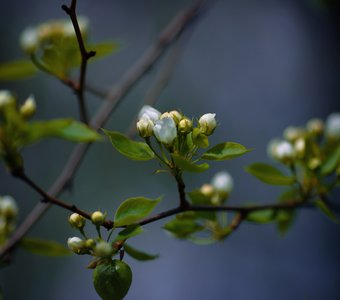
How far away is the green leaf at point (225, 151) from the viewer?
Result: 100 cm

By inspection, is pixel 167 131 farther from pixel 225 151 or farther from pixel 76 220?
pixel 76 220

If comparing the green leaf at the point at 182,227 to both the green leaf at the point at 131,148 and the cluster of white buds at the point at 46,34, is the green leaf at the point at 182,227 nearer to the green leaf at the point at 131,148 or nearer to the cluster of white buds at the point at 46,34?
the green leaf at the point at 131,148

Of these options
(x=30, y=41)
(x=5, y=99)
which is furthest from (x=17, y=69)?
(x=5, y=99)

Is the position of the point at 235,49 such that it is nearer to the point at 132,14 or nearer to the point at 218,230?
the point at 132,14

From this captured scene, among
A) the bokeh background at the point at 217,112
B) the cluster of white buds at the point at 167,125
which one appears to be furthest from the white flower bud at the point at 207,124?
the bokeh background at the point at 217,112

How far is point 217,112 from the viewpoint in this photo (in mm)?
4508

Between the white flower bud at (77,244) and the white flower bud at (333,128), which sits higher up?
the white flower bud at (333,128)

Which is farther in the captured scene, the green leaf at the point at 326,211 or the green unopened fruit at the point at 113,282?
the green leaf at the point at 326,211

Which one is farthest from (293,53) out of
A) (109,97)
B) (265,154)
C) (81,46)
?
(81,46)

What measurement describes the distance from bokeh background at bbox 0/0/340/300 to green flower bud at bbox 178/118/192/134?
2.35 meters

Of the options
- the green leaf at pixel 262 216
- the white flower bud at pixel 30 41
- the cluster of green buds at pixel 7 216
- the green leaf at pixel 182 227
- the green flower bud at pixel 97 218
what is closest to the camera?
the green flower bud at pixel 97 218

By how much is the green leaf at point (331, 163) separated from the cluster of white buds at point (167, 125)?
457mm

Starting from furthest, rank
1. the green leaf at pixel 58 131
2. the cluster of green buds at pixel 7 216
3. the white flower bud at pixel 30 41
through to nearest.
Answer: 1. the white flower bud at pixel 30 41
2. the cluster of green buds at pixel 7 216
3. the green leaf at pixel 58 131

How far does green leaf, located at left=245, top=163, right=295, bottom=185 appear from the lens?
1.32m
